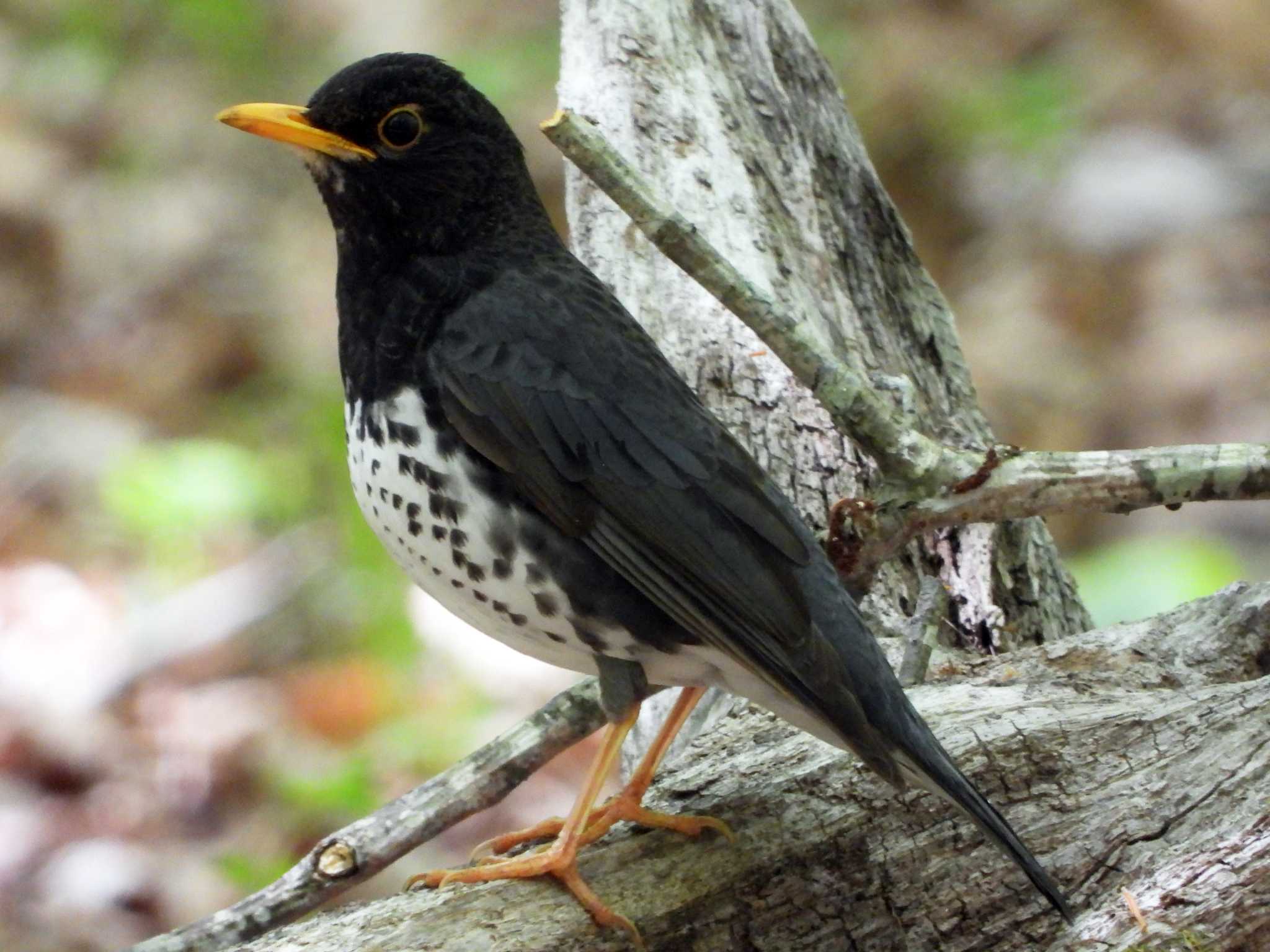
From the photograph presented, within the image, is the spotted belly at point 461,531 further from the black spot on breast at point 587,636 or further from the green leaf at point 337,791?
the green leaf at point 337,791

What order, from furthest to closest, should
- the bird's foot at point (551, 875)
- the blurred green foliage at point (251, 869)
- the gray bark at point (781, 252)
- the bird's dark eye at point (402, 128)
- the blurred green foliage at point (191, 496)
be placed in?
the blurred green foliage at point (191, 496), the blurred green foliage at point (251, 869), the gray bark at point (781, 252), the bird's dark eye at point (402, 128), the bird's foot at point (551, 875)

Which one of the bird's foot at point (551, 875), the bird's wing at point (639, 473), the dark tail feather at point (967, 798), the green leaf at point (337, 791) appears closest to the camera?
the dark tail feather at point (967, 798)

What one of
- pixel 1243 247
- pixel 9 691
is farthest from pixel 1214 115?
pixel 9 691

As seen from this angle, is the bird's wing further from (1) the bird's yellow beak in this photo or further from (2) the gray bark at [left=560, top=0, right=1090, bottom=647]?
(2) the gray bark at [left=560, top=0, right=1090, bottom=647]

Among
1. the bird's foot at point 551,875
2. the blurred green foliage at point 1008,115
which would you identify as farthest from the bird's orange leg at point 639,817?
the blurred green foliage at point 1008,115

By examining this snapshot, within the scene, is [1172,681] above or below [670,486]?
below

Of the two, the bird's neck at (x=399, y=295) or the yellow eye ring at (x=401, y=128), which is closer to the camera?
the bird's neck at (x=399, y=295)

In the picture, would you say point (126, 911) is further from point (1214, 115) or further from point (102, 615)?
point (1214, 115)
